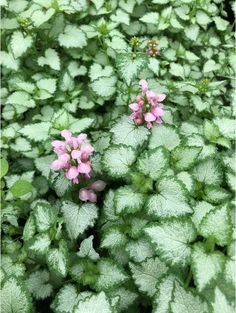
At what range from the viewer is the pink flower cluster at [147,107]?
153 cm

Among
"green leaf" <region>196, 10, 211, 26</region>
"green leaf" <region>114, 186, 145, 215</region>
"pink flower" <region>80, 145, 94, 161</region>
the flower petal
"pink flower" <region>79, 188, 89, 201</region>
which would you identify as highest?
"green leaf" <region>196, 10, 211, 26</region>

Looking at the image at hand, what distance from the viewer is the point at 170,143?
5.07 feet

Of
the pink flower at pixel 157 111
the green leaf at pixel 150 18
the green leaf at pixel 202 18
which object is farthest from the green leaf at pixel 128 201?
the green leaf at pixel 202 18

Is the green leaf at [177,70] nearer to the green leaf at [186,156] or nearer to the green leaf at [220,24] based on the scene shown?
the green leaf at [220,24]

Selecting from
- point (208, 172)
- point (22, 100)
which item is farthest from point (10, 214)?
point (208, 172)

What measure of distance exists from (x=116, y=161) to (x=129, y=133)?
163 mm

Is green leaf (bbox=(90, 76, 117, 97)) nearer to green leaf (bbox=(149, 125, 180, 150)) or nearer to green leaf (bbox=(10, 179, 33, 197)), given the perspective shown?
green leaf (bbox=(149, 125, 180, 150))

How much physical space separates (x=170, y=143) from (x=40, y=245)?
61cm

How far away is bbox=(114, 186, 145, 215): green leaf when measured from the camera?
1.34 metres

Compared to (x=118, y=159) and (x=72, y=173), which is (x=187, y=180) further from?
(x=72, y=173)

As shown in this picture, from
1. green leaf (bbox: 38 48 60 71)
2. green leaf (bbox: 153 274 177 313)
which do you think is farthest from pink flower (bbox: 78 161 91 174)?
green leaf (bbox: 38 48 60 71)

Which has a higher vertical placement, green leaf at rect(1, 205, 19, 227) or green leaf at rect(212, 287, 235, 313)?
green leaf at rect(212, 287, 235, 313)

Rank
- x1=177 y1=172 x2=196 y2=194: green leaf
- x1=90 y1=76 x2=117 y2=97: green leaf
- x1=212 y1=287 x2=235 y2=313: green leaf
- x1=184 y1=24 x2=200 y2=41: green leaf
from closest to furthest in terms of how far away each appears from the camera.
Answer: x1=212 y1=287 x2=235 y2=313: green leaf → x1=177 y1=172 x2=196 y2=194: green leaf → x1=90 y1=76 x2=117 y2=97: green leaf → x1=184 y1=24 x2=200 y2=41: green leaf

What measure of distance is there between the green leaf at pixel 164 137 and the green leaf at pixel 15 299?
2.26 ft
